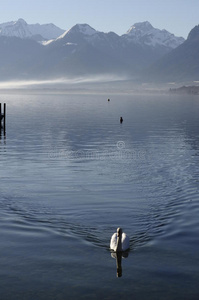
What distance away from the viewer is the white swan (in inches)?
1132

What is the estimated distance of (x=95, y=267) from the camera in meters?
27.1

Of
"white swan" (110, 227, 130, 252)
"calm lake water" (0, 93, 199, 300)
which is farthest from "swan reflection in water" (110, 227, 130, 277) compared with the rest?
"calm lake water" (0, 93, 199, 300)

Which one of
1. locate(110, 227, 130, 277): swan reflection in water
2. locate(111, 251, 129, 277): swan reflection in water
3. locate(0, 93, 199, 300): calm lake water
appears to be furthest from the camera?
locate(110, 227, 130, 277): swan reflection in water

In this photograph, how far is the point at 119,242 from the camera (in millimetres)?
28750

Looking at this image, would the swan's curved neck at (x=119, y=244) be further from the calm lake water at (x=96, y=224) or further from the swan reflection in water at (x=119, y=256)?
the calm lake water at (x=96, y=224)

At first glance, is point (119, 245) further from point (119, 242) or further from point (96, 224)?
point (96, 224)

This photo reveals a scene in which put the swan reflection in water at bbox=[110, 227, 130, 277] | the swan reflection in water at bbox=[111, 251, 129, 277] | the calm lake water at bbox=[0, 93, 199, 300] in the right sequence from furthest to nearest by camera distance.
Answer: the swan reflection in water at bbox=[110, 227, 130, 277] → the swan reflection in water at bbox=[111, 251, 129, 277] → the calm lake water at bbox=[0, 93, 199, 300]

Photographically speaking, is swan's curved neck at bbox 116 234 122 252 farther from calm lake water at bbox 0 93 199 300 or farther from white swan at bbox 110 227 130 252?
calm lake water at bbox 0 93 199 300

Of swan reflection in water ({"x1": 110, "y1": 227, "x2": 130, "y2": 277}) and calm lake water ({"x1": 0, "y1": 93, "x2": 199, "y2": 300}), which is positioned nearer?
calm lake water ({"x1": 0, "y1": 93, "x2": 199, "y2": 300})

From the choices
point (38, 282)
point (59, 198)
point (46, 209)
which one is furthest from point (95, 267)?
point (59, 198)

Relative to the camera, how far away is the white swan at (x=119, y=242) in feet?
94.3

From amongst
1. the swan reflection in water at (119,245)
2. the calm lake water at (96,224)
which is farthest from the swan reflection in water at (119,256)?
the calm lake water at (96,224)

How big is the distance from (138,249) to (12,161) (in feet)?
113

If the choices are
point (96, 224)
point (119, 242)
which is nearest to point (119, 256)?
point (119, 242)
